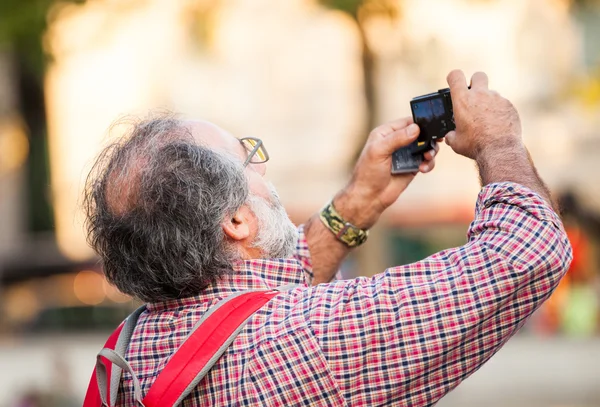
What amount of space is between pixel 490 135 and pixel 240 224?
Result: 57cm

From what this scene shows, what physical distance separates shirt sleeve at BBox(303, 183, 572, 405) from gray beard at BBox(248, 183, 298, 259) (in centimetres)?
31

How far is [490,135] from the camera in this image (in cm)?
189

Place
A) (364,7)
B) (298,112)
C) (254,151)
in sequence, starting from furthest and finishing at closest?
(298,112)
(364,7)
(254,151)

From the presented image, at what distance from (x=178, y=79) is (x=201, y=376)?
15.1 m

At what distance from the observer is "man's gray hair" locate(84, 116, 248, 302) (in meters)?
1.91

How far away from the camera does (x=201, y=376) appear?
69.2 inches

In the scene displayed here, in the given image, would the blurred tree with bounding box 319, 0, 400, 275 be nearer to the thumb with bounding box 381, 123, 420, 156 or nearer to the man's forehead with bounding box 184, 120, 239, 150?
the thumb with bounding box 381, 123, 420, 156

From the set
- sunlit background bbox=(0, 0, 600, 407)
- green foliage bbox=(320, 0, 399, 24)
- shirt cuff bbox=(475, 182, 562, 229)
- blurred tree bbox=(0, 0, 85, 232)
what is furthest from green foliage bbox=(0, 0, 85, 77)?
shirt cuff bbox=(475, 182, 562, 229)

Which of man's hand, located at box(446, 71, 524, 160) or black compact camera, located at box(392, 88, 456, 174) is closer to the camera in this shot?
man's hand, located at box(446, 71, 524, 160)

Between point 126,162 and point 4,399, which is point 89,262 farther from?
point 126,162

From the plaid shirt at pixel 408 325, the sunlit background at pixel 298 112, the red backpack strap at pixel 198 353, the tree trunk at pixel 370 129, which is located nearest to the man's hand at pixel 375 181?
the plaid shirt at pixel 408 325

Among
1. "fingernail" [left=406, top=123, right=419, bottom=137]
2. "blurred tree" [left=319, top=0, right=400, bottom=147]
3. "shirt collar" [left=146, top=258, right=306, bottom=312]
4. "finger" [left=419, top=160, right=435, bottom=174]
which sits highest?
"blurred tree" [left=319, top=0, right=400, bottom=147]

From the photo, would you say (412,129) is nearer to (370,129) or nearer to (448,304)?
(448,304)

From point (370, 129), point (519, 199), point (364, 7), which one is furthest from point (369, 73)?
point (519, 199)
